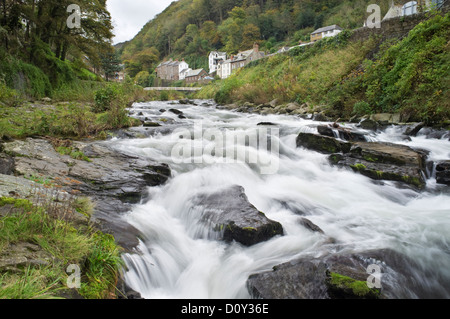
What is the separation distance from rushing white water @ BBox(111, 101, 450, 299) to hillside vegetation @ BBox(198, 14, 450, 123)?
8.69 ft

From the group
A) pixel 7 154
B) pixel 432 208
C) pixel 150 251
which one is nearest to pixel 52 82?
pixel 7 154

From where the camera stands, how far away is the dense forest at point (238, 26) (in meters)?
58.5

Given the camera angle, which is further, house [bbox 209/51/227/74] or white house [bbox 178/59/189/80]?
white house [bbox 178/59/189/80]

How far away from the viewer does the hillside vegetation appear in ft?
32.1

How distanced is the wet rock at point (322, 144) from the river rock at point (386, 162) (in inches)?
13.1

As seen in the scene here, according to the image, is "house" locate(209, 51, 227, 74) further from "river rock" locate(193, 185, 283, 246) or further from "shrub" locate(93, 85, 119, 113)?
"river rock" locate(193, 185, 283, 246)

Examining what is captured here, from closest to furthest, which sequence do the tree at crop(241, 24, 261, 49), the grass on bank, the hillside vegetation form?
the grass on bank < the hillside vegetation < the tree at crop(241, 24, 261, 49)

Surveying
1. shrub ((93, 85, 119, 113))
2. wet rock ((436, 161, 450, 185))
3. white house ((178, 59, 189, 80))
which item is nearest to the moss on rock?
wet rock ((436, 161, 450, 185))

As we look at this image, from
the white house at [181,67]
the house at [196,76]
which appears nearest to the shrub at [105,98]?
the house at [196,76]

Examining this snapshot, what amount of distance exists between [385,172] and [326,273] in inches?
195

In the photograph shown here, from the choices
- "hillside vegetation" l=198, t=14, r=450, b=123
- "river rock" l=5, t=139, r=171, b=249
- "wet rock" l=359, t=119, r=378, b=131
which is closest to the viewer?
"river rock" l=5, t=139, r=171, b=249

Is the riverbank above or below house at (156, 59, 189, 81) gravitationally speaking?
below

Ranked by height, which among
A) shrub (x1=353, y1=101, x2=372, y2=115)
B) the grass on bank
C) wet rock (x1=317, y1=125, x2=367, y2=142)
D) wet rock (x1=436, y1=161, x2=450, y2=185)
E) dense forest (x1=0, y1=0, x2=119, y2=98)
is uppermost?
dense forest (x1=0, y1=0, x2=119, y2=98)

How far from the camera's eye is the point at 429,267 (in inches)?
143
